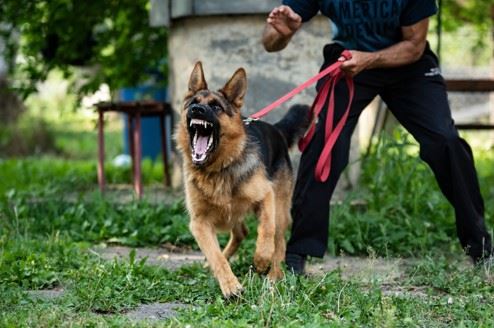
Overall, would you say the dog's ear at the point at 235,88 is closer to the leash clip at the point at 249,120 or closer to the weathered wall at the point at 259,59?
the leash clip at the point at 249,120

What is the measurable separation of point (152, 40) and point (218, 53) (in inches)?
77.8

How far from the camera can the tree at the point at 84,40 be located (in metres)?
8.91

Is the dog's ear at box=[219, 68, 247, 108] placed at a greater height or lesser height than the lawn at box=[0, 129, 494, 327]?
greater

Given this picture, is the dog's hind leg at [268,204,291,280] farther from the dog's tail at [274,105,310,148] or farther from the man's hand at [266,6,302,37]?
the man's hand at [266,6,302,37]

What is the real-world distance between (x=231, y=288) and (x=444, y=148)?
1.67m

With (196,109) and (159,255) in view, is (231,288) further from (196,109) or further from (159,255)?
(159,255)

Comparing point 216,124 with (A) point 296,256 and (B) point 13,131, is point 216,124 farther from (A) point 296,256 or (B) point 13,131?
(B) point 13,131

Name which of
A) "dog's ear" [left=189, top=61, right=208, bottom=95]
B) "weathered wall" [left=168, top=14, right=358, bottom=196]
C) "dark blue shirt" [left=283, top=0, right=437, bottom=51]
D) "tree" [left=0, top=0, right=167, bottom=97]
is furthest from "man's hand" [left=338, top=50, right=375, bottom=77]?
"tree" [left=0, top=0, right=167, bottom=97]

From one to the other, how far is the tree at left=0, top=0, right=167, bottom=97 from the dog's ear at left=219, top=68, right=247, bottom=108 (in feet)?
13.3

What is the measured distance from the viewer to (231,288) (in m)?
4.77

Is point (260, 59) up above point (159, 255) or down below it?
above

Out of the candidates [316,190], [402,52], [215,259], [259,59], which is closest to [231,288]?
[215,259]

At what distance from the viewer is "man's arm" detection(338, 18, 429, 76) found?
17.4 feet

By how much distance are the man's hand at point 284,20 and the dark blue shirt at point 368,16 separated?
0.54 feet
